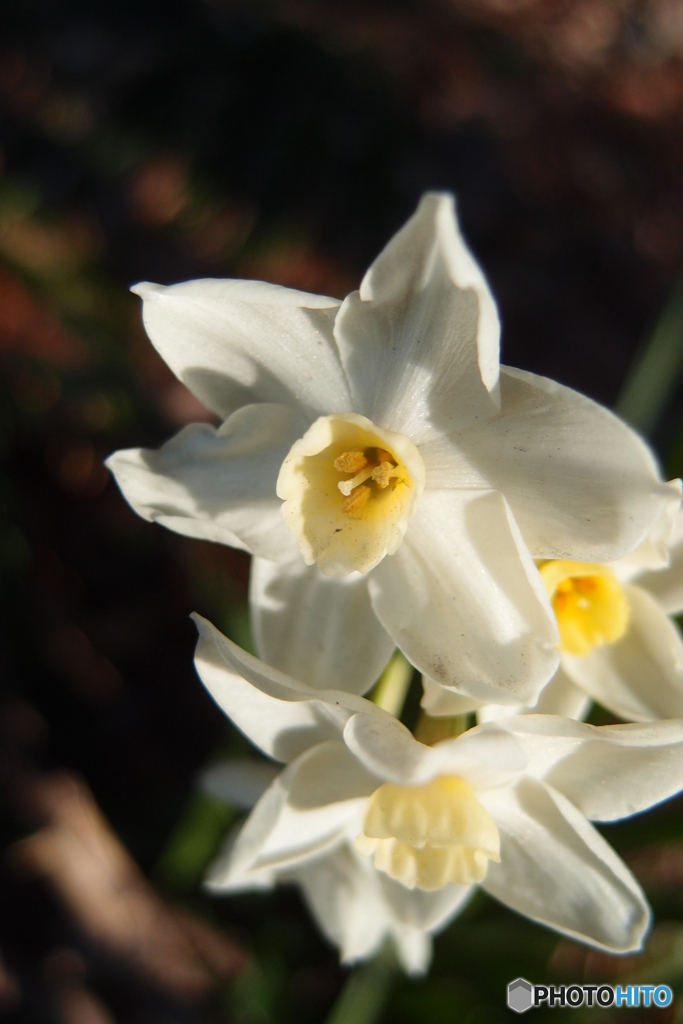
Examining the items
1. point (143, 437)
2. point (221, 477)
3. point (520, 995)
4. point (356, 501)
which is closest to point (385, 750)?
point (356, 501)

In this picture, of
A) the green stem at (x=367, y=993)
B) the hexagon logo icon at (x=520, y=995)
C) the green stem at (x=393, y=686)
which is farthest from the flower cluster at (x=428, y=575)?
the hexagon logo icon at (x=520, y=995)

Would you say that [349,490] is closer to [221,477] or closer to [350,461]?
[350,461]

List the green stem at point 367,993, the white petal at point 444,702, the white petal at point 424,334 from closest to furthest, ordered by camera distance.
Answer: the white petal at point 424,334 < the white petal at point 444,702 < the green stem at point 367,993

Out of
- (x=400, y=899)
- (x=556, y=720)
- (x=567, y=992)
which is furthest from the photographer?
(x=567, y=992)

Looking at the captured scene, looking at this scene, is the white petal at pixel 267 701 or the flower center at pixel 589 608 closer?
the white petal at pixel 267 701

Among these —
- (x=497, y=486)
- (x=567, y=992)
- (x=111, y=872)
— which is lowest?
(x=111, y=872)

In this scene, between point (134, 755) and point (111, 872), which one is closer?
point (111, 872)

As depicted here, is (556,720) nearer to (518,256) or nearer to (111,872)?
(111,872)

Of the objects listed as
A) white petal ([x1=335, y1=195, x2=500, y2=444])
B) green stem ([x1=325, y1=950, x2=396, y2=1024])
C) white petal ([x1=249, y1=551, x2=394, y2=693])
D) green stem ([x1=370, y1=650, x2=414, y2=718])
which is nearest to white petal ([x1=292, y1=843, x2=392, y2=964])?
green stem ([x1=325, y1=950, x2=396, y2=1024])

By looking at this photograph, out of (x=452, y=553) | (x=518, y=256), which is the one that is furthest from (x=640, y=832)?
(x=518, y=256)

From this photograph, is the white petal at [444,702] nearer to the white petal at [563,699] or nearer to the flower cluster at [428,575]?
the flower cluster at [428,575]
